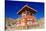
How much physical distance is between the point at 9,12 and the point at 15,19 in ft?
0.22

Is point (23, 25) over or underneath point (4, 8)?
underneath

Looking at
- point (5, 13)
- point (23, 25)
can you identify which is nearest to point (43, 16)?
point (23, 25)

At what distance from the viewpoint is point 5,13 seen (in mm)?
926

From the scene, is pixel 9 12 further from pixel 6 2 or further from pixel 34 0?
pixel 34 0

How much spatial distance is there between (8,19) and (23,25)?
121 mm

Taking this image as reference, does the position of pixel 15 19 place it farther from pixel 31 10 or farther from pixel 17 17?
pixel 31 10

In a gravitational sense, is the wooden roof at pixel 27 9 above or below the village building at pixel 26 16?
above

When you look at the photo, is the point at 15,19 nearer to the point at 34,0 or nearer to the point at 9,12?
the point at 9,12

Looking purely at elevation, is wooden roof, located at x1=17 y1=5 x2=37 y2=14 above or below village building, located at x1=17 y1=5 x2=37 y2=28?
above

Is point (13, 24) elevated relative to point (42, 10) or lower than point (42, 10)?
lower

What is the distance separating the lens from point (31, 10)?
0.96m

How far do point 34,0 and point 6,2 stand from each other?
8.5 inches

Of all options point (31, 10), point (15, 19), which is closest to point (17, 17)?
point (15, 19)

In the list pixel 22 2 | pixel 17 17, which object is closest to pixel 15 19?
pixel 17 17
